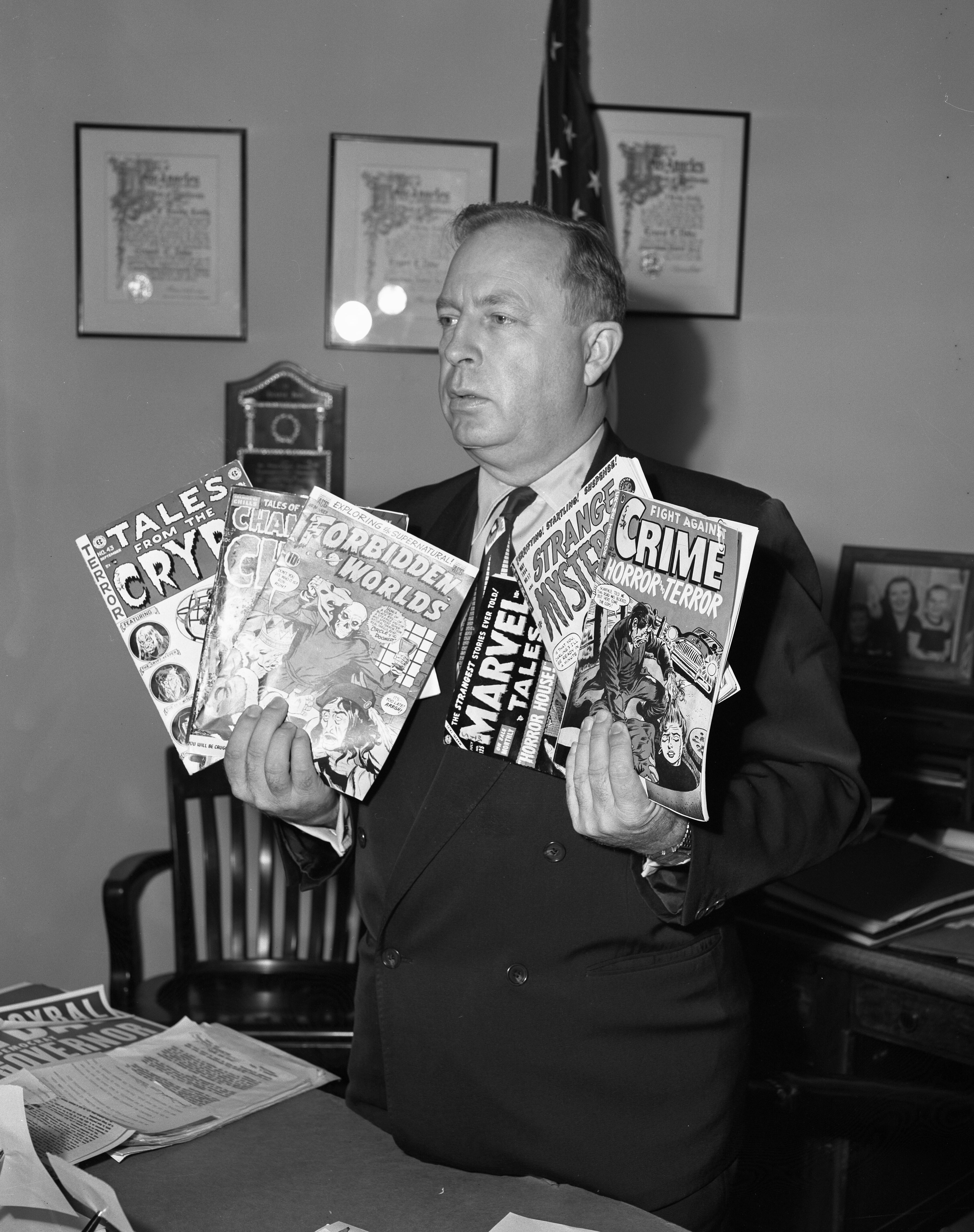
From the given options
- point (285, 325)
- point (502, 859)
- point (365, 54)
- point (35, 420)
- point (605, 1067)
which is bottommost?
point (605, 1067)

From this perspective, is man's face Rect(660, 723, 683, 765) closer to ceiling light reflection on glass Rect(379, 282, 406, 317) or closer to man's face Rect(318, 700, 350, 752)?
man's face Rect(318, 700, 350, 752)

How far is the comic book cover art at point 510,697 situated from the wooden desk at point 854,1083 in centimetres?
85

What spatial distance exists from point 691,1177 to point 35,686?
1983mm

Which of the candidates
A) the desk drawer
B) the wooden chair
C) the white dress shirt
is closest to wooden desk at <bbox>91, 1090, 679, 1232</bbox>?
the white dress shirt

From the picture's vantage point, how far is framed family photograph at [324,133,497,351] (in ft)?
8.68

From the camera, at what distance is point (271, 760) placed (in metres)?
1.12

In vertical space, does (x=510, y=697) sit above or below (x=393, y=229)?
below

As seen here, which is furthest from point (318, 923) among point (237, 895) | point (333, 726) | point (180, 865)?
point (333, 726)

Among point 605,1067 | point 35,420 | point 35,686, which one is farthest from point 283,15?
point 605,1067

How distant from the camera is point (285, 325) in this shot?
2.68 meters

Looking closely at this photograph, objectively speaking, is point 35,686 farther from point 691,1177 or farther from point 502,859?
point 691,1177

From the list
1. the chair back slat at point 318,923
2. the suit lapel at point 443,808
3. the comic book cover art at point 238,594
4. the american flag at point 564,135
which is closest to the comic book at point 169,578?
the comic book cover art at point 238,594

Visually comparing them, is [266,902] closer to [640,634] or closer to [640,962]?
[640,962]

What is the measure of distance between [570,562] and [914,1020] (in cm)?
97
